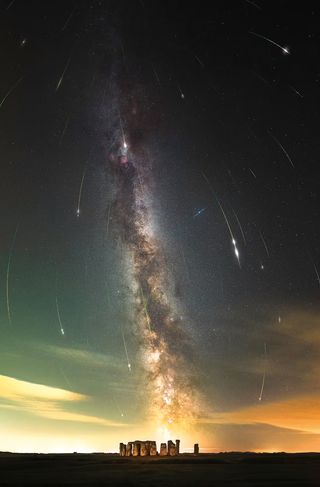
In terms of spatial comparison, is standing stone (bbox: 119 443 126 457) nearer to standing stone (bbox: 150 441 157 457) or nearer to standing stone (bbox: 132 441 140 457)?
standing stone (bbox: 132 441 140 457)

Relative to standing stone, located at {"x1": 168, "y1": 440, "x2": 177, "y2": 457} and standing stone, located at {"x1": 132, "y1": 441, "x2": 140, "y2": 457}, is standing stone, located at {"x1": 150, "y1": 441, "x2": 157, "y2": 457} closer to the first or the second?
standing stone, located at {"x1": 132, "y1": 441, "x2": 140, "y2": 457}

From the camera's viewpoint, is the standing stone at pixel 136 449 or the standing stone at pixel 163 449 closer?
the standing stone at pixel 136 449

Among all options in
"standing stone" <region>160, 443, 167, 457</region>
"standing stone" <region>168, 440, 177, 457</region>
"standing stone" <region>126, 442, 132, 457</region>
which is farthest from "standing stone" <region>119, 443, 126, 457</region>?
"standing stone" <region>168, 440, 177, 457</region>

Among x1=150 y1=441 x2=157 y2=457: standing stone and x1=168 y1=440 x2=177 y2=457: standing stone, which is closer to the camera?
x1=150 y1=441 x2=157 y2=457: standing stone

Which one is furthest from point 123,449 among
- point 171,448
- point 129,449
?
point 171,448

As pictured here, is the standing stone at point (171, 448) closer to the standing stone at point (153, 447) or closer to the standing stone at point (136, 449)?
the standing stone at point (153, 447)

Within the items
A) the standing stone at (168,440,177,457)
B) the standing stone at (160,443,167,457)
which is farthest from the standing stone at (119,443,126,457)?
the standing stone at (168,440,177,457)

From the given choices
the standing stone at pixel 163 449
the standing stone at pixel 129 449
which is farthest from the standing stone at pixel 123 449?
the standing stone at pixel 163 449

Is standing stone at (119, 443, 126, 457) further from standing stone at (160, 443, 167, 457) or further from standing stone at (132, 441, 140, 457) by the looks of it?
standing stone at (160, 443, 167, 457)

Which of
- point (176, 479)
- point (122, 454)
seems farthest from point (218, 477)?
point (122, 454)

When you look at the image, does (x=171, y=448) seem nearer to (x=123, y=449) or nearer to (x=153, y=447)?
(x=153, y=447)

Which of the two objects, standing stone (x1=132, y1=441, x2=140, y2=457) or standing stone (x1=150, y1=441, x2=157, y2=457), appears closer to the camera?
standing stone (x1=150, y1=441, x2=157, y2=457)

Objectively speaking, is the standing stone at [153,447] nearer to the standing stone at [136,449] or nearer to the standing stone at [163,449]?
the standing stone at [136,449]
